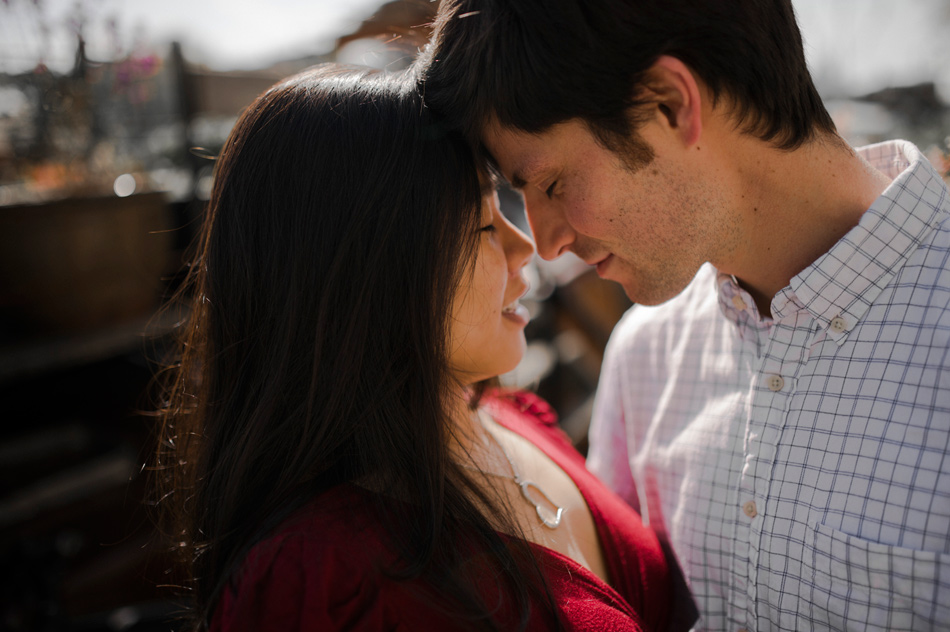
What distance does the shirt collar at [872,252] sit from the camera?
1.21 m

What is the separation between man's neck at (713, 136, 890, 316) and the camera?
133cm

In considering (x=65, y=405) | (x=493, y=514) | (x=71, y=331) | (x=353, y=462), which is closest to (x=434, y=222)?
(x=353, y=462)

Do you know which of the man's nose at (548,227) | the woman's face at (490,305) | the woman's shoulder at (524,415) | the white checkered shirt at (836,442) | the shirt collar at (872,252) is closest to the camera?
the white checkered shirt at (836,442)

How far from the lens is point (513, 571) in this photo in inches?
44.5

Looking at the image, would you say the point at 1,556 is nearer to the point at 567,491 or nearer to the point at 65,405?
the point at 65,405

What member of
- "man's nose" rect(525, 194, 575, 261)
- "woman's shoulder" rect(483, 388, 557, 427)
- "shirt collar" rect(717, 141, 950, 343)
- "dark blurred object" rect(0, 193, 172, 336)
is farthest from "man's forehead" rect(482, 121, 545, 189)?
"dark blurred object" rect(0, 193, 172, 336)

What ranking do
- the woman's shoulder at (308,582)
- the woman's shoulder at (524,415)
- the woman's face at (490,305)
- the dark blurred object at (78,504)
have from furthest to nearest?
1. the dark blurred object at (78,504)
2. the woman's shoulder at (524,415)
3. the woman's face at (490,305)
4. the woman's shoulder at (308,582)

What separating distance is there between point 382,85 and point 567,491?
106 centimetres

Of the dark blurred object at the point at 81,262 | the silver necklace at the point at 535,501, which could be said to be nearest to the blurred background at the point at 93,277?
the dark blurred object at the point at 81,262

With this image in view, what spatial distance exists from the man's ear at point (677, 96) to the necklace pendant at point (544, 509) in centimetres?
88

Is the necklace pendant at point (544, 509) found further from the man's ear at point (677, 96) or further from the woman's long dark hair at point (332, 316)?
the man's ear at point (677, 96)

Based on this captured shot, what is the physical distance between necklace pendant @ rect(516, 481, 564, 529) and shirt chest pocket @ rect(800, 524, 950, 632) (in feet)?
1.68

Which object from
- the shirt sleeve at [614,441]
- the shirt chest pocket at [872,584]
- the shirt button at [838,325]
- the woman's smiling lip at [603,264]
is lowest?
the shirt sleeve at [614,441]

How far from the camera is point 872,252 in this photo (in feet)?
4.01
